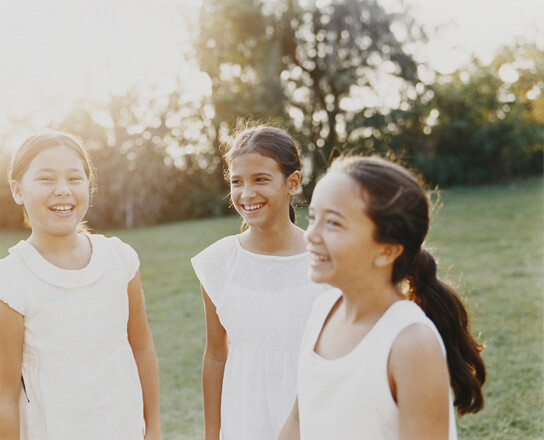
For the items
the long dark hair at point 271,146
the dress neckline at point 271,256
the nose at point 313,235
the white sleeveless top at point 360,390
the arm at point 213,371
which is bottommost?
the arm at point 213,371

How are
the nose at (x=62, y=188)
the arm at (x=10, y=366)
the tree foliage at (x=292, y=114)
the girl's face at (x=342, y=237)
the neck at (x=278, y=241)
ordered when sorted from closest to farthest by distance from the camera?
the girl's face at (x=342, y=237), the arm at (x=10, y=366), the nose at (x=62, y=188), the neck at (x=278, y=241), the tree foliage at (x=292, y=114)

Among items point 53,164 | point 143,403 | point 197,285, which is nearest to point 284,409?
point 143,403

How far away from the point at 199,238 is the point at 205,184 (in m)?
4.76

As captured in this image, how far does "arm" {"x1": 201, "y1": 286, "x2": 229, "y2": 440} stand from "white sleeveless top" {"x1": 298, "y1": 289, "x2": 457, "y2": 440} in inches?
29.3

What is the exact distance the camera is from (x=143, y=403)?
7.40ft

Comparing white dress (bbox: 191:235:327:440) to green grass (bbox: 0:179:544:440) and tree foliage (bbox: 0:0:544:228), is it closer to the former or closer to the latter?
green grass (bbox: 0:179:544:440)

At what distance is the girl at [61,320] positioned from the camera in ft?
6.36

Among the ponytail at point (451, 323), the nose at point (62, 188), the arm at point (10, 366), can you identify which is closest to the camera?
the ponytail at point (451, 323)

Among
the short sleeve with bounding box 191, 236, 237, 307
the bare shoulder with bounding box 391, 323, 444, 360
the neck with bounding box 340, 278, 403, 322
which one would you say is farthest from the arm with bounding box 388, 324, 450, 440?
the short sleeve with bounding box 191, 236, 237, 307

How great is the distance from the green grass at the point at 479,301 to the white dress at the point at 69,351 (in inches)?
43.8

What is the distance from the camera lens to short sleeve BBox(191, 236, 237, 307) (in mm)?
2264

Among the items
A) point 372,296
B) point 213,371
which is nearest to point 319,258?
point 372,296

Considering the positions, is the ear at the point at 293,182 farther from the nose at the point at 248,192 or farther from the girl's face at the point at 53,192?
the girl's face at the point at 53,192

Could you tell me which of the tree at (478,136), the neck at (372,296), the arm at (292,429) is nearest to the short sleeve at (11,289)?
the arm at (292,429)
